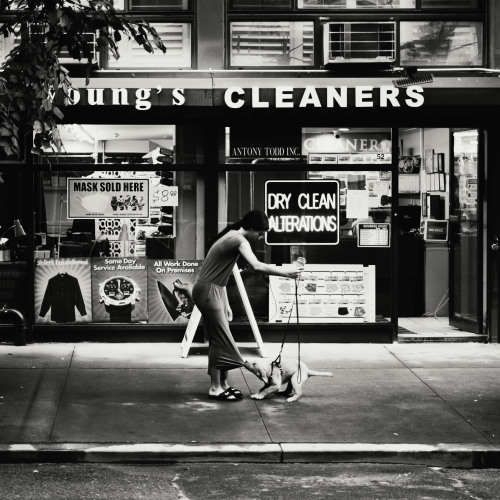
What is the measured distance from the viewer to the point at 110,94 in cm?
1135

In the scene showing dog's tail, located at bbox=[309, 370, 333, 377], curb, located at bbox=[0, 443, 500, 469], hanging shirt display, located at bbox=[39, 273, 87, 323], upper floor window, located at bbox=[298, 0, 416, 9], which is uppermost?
upper floor window, located at bbox=[298, 0, 416, 9]

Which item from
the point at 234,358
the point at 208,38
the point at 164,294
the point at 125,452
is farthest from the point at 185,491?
the point at 208,38

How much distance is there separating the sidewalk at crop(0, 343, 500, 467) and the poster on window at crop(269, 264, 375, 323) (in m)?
0.49

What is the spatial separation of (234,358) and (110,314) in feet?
11.2

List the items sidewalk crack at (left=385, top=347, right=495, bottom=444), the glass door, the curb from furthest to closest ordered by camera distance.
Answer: the glass door, sidewalk crack at (left=385, top=347, right=495, bottom=444), the curb

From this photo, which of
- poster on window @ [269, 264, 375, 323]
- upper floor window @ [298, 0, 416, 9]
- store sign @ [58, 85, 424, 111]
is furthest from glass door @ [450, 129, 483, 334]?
upper floor window @ [298, 0, 416, 9]

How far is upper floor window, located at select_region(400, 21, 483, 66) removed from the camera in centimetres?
1236

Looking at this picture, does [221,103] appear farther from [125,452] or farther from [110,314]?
[125,452]

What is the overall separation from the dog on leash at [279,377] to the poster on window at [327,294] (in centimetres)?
296

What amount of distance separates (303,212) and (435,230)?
335 centimetres

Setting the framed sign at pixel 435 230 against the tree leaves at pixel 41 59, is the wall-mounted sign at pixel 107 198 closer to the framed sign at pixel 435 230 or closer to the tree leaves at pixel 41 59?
the tree leaves at pixel 41 59

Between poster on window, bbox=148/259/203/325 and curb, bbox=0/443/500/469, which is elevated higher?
poster on window, bbox=148/259/203/325

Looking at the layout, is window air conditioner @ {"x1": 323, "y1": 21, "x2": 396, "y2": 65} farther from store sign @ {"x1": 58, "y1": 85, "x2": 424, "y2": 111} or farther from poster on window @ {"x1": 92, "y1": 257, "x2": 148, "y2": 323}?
poster on window @ {"x1": 92, "y1": 257, "x2": 148, "y2": 323}

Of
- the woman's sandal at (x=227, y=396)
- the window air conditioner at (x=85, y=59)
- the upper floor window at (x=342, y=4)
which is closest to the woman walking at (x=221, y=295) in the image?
the woman's sandal at (x=227, y=396)
